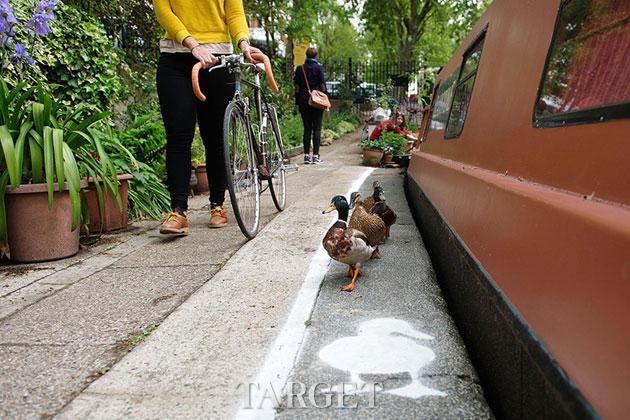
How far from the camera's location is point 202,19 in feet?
11.7

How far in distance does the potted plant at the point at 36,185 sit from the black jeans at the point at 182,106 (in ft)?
1.60

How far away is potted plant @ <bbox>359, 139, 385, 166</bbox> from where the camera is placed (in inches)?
363

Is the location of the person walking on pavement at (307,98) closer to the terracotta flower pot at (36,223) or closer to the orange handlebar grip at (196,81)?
the orange handlebar grip at (196,81)

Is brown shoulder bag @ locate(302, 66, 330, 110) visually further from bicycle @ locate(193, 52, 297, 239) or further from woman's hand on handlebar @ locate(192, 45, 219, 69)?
woman's hand on handlebar @ locate(192, 45, 219, 69)

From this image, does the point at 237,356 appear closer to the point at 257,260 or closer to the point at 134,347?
the point at 134,347

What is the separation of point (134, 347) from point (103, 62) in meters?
4.11

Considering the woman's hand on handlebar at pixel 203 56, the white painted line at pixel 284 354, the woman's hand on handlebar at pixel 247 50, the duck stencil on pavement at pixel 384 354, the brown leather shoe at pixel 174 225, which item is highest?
the woman's hand on handlebar at pixel 247 50

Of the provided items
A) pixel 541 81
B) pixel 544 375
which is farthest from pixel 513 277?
pixel 541 81

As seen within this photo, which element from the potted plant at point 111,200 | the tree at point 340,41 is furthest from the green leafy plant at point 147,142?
the tree at point 340,41

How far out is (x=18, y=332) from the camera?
6.87 feet

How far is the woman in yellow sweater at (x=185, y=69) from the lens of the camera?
346 cm

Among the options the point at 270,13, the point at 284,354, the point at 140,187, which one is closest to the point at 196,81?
the point at 140,187

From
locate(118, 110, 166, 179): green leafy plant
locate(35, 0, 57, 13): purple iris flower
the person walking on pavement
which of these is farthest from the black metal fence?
locate(35, 0, 57, 13): purple iris flower

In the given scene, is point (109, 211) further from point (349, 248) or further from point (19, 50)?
point (349, 248)
